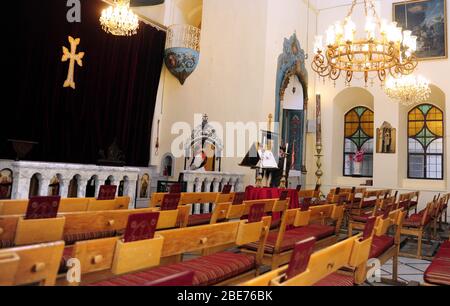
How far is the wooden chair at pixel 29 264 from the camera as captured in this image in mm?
1251

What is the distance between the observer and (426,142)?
11.2m

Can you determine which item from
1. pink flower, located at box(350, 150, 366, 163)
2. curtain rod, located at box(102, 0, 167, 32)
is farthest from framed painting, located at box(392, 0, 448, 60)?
curtain rod, located at box(102, 0, 167, 32)

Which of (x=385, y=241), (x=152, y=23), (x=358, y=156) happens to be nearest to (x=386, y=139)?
(x=358, y=156)

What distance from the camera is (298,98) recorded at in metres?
10.9

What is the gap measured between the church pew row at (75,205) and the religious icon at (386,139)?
923 centimetres

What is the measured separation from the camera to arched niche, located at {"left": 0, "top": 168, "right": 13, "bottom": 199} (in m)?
5.79

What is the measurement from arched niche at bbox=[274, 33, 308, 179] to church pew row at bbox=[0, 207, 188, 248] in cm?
686

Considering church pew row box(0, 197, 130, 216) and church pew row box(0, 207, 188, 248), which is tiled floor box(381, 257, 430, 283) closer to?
church pew row box(0, 207, 188, 248)

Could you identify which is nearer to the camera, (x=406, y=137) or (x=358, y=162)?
(x=406, y=137)

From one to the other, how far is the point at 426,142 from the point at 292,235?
942cm

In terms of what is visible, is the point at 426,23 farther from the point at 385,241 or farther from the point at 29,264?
the point at 29,264

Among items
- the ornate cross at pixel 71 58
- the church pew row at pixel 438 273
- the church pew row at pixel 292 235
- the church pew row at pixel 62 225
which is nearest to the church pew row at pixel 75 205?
the church pew row at pixel 62 225
